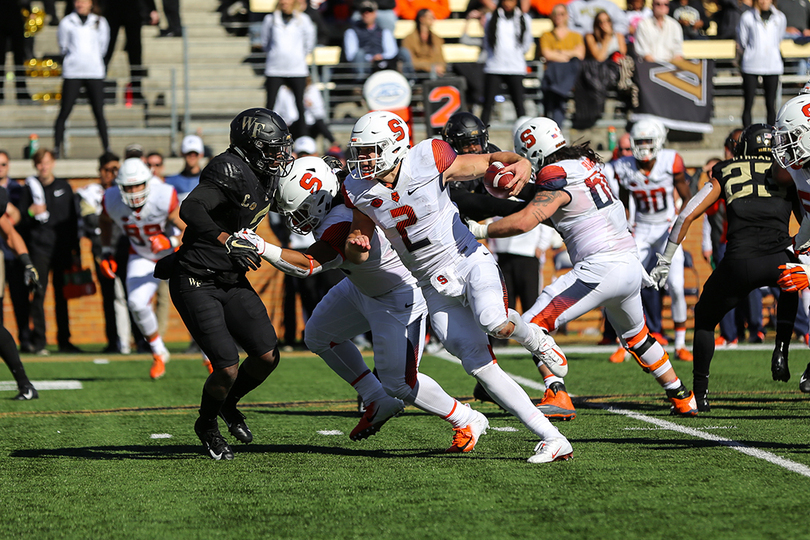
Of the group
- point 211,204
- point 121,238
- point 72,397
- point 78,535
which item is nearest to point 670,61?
point 121,238

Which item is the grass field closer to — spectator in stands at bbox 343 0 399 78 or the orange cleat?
the orange cleat

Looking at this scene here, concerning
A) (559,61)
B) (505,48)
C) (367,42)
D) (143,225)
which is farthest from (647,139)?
(367,42)

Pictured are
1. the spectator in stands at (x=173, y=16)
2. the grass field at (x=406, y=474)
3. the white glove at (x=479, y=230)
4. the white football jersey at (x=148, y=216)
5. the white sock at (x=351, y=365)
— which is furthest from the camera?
the spectator in stands at (x=173, y=16)

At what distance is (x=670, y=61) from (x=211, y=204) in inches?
400

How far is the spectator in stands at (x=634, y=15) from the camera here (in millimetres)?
14966

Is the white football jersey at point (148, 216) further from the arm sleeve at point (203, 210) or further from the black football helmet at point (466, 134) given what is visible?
the arm sleeve at point (203, 210)

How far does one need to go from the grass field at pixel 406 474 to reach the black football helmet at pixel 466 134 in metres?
1.81

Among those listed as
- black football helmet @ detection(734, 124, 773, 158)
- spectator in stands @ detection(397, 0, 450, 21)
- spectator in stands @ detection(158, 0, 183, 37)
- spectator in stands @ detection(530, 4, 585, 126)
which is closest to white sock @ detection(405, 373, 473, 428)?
black football helmet @ detection(734, 124, 773, 158)

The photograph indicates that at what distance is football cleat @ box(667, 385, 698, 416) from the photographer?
662 cm

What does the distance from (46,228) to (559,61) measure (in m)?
6.89

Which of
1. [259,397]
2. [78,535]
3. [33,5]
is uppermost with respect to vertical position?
[33,5]

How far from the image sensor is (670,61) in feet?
46.5

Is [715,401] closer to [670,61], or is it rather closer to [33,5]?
[670,61]

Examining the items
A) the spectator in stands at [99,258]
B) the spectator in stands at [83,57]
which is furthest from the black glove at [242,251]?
the spectator in stands at [83,57]
